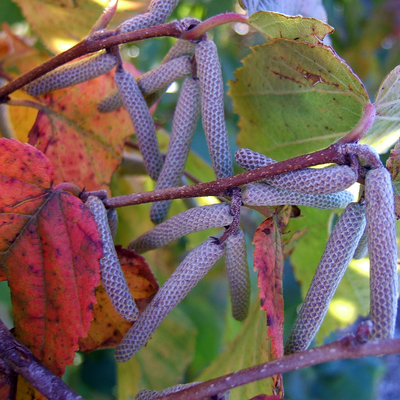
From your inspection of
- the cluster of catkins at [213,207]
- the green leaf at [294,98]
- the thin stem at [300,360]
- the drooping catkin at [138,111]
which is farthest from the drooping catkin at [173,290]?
the green leaf at [294,98]

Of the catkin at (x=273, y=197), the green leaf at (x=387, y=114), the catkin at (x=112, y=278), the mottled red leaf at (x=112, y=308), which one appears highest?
the green leaf at (x=387, y=114)

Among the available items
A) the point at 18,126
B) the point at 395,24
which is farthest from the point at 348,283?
the point at 395,24

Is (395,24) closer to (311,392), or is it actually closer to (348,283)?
(348,283)

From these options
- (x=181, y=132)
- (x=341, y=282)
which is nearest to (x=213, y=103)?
(x=181, y=132)

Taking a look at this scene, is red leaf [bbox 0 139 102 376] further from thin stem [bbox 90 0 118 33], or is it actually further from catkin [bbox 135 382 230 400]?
thin stem [bbox 90 0 118 33]

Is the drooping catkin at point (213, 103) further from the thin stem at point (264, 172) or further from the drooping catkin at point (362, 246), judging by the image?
the drooping catkin at point (362, 246)

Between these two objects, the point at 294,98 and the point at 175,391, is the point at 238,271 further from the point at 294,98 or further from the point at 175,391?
the point at 294,98

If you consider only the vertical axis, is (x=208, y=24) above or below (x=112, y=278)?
above
